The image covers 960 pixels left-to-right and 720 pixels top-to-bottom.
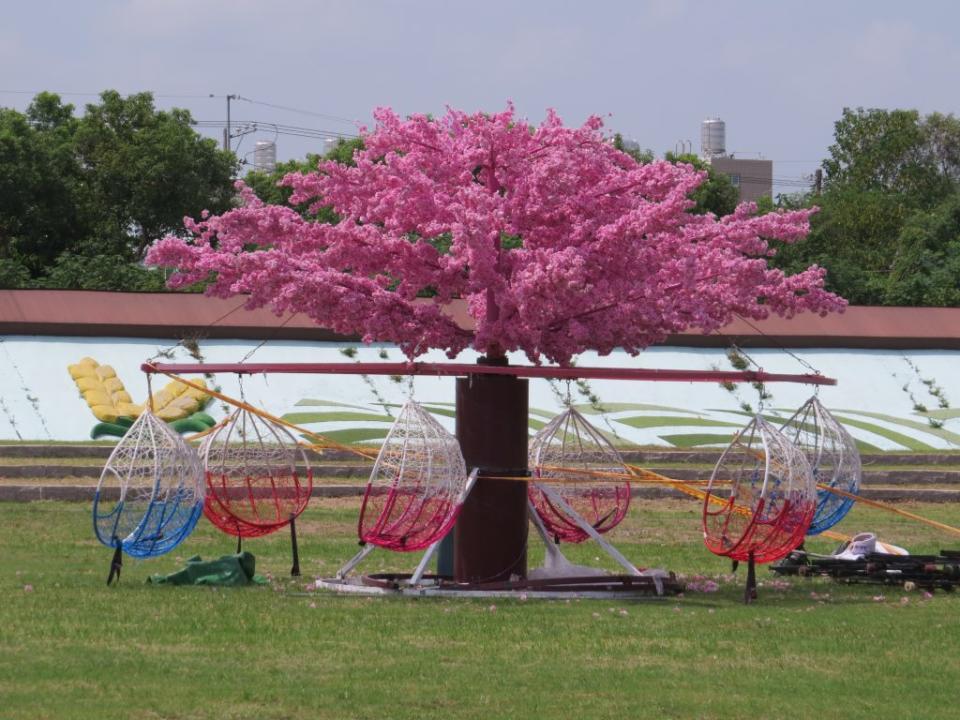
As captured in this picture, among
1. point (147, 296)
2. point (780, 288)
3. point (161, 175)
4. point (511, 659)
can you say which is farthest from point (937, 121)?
point (511, 659)

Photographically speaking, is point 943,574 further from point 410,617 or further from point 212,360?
point 212,360

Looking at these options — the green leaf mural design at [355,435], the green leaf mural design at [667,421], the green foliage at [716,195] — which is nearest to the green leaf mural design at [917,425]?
the green leaf mural design at [667,421]

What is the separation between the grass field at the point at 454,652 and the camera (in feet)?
32.5

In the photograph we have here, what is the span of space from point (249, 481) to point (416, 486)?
11.0ft

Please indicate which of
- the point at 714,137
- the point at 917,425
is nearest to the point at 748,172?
the point at 714,137

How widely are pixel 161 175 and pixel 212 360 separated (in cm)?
2769

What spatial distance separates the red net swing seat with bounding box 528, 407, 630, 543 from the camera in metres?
17.6

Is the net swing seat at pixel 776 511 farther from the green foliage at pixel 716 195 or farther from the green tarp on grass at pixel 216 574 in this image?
the green foliage at pixel 716 195

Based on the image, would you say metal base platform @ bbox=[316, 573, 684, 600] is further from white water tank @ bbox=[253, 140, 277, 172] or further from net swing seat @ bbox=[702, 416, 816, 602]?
white water tank @ bbox=[253, 140, 277, 172]

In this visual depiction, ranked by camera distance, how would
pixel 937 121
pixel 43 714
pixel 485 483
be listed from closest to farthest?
pixel 43 714, pixel 485 483, pixel 937 121

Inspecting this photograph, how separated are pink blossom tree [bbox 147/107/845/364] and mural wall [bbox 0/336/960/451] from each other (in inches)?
483

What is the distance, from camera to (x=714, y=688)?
417 inches

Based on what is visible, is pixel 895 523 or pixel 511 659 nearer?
pixel 511 659

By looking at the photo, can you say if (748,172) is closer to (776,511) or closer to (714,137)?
(714,137)
